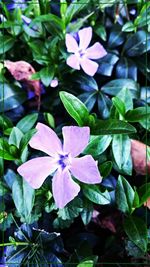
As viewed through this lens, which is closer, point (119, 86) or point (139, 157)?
point (139, 157)

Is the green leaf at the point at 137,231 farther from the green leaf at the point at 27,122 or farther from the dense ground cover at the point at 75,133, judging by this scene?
the green leaf at the point at 27,122

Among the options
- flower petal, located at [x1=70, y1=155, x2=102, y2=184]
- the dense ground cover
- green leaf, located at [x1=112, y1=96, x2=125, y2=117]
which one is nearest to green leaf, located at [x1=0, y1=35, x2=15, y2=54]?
the dense ground cover

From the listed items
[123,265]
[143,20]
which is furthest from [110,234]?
[143,20]

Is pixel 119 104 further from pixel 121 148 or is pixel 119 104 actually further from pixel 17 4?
pixel 17 4

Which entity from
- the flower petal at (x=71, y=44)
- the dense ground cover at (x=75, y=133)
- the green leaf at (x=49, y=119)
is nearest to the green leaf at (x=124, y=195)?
the dense ground cover at (x=75, y=133)

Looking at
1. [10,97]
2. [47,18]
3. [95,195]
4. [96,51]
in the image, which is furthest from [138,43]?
[95,195]
